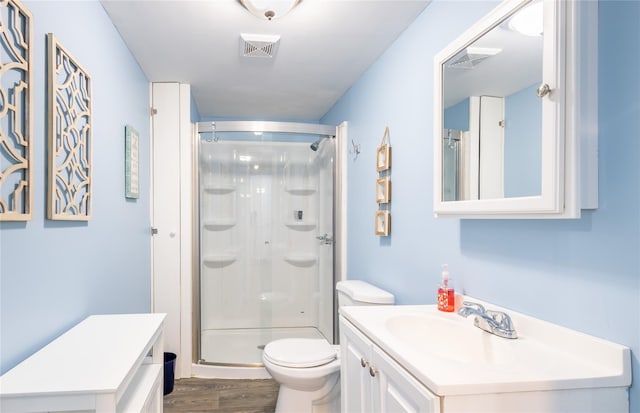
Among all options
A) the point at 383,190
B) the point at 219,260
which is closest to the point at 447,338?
the point at 383,190

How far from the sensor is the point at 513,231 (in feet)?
4.28

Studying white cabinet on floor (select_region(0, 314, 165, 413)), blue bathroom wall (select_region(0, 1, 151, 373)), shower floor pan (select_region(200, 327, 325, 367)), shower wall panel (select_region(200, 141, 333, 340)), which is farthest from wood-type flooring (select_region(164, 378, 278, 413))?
white cabinet on floor (select_region(0, 314, 165, 413))

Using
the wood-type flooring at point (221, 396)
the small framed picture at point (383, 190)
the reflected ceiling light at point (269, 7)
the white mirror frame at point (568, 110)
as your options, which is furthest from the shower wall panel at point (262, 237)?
the white mirror frame at point (568, 110)

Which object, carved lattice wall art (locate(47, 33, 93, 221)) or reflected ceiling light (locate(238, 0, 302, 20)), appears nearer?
carved lattice wall art (locate(47, 33, 93, 221))

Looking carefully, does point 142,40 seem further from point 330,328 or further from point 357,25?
point 330,328

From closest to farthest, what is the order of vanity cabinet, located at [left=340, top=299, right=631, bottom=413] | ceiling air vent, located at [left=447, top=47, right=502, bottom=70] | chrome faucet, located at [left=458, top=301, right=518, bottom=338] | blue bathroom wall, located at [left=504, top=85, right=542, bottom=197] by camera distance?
1. vanity cabinet, located at [left=340, top=299, right=631, bottom=413]
2. blue bathroom wall, located at [left=504, top=85, right=542, bottom=197]
3. chrome faucet, located at [left=458, top=301, right=518, bottom=338]
4. ceiling air vent, located at [left=447, top=47, right=502, bottom=70]

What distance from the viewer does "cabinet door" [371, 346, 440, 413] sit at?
92cm

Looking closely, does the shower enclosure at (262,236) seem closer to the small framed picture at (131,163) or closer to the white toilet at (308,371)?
the small framed picture at (131,163)

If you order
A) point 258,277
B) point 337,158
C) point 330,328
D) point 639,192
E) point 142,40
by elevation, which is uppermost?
point 142,40

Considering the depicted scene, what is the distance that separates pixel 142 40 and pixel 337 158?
1.68 meters

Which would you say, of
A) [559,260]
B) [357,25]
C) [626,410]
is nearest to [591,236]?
[559,260]

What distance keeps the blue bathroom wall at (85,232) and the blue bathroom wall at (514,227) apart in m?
1.52

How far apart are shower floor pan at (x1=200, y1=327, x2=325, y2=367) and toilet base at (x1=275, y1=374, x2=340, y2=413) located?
35.3 inches

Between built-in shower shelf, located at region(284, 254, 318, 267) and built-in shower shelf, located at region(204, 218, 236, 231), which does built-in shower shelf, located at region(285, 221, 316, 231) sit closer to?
built-in shower shelf, located at region(284, 254, 318, 267)
